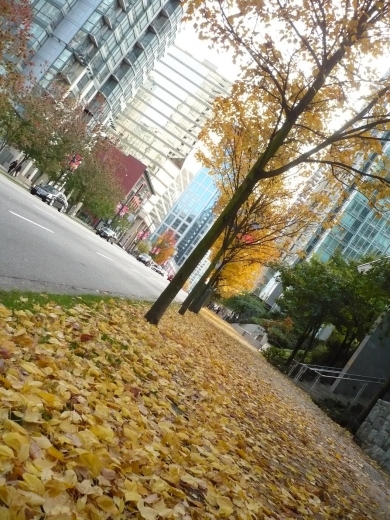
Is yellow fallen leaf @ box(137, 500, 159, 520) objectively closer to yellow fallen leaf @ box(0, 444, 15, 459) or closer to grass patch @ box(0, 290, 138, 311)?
yellow fallen leaf @ box(0, 444, 15, 459)

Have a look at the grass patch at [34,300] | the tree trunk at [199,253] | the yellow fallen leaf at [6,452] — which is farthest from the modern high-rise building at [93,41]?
the yellow fallen leaf at [6,452]

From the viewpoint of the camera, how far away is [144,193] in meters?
82.1

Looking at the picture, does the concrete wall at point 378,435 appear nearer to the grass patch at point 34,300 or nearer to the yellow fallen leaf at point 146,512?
the grass patch at point 34,300

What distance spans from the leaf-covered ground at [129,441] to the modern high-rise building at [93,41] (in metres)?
41.1

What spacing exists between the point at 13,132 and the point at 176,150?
87.6 metres

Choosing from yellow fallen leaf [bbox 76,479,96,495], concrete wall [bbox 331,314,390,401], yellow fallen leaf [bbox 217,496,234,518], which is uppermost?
concrete wall [bbox 331,314,390,401]

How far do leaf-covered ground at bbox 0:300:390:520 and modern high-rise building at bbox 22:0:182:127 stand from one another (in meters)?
41.1

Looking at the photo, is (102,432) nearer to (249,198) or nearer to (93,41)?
(249,198)

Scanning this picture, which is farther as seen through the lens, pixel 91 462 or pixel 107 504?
pixel 91 462

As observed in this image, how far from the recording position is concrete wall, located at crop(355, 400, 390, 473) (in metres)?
11.7

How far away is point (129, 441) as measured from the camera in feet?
9.70

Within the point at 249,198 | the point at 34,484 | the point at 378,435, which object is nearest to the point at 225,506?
the point at 34,484

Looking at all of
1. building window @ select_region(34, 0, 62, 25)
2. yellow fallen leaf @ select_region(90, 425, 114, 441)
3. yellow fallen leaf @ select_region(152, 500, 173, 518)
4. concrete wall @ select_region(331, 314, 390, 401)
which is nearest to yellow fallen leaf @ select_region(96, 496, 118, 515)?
yellow fallen leaf @ select_region(152, 500, 173, 518)

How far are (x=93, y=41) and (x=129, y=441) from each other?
2122 inches
